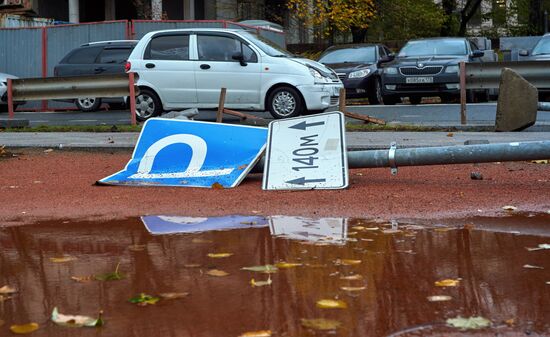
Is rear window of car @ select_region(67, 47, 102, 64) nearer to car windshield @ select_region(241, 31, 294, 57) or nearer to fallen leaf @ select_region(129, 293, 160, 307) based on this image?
car windshield @ select_region(241, 31, 294, 57)

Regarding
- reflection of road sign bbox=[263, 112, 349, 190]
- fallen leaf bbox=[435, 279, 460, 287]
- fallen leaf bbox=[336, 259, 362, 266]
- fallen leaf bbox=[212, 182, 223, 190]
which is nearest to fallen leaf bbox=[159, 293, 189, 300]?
fallen leaf bbox=[336, 259, 362, 266]

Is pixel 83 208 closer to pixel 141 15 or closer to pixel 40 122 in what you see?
pixel 40 122

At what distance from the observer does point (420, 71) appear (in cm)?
2041

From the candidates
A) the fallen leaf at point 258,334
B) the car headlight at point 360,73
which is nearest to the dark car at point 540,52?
the car headlight at point 360,73

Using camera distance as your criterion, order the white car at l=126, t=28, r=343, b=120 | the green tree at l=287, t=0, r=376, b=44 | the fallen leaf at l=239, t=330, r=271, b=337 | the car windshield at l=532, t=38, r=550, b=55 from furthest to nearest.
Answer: the green tree at l=287, t=0, r=376, b=44 < the car windshield at l=532, t=38, r=550, b=55 < the white car at l=126, t=28, r=343, b=120 < the fallen leaf at l=239, t=330, r=271, b=337

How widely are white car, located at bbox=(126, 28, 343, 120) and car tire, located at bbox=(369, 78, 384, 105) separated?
592 centimetres

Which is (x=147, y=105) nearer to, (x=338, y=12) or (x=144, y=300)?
(x=144, y=300)

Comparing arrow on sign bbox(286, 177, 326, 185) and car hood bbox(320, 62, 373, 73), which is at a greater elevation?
car hood bbox(320, 62, 373, 73)

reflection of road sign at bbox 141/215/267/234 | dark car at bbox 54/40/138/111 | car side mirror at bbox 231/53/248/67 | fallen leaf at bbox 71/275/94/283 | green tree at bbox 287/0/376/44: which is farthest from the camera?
green tree at bbox 287/0/376/44

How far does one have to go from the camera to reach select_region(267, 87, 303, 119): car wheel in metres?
15.7

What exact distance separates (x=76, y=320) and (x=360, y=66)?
18787 mm

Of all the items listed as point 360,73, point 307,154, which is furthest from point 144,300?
point 360,73

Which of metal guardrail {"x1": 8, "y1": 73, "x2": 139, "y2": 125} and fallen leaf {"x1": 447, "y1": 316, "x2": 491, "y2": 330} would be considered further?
metal guardrail {"x1": 8, "y1": 73, "x2": 139, "y2": 125}

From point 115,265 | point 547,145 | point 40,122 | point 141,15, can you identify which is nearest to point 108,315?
point 115,265
